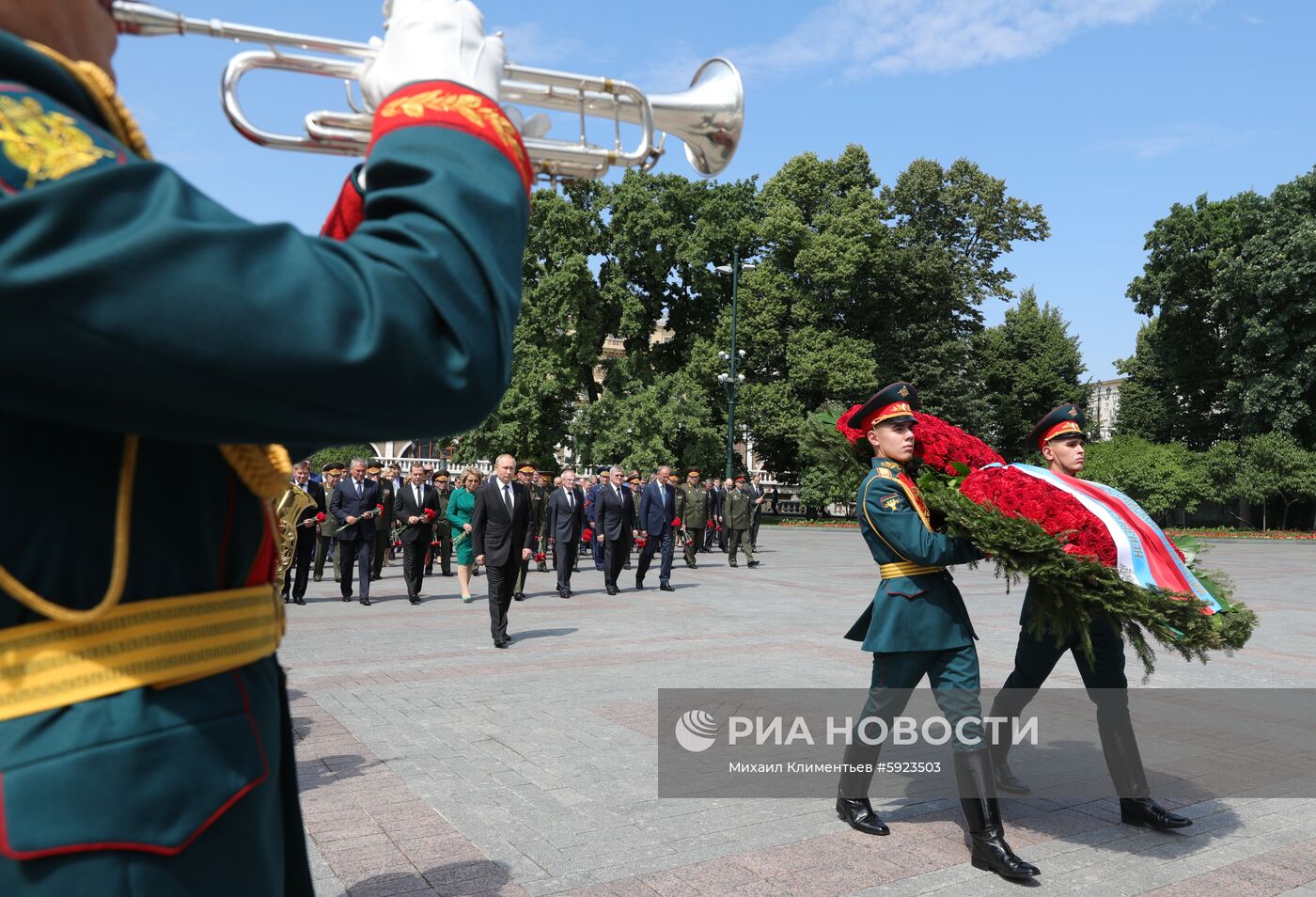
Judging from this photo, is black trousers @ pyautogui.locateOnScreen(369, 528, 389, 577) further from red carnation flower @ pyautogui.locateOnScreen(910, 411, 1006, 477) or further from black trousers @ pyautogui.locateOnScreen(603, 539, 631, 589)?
red carnation flower @ pyautogui.locateOnScreen(910, 411, 1006, 477)

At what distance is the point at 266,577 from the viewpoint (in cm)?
129

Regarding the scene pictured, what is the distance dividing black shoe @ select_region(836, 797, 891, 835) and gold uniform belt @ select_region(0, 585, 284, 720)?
4082 millimetres

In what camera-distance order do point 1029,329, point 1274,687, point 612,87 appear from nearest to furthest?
point 612,87
point 1274,687
point 1029,329

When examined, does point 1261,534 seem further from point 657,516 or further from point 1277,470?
point 657,516

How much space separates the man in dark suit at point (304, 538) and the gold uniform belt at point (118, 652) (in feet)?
40.4

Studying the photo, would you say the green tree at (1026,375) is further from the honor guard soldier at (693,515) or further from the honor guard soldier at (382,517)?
the honor guard soldier at (382,517)

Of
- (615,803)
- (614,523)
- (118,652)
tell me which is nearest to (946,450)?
(615,803)

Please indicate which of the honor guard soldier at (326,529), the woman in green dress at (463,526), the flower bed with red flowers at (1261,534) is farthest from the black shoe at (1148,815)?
the flower bed with red flowers at (1261,534)

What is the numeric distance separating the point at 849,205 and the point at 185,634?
1611 inches

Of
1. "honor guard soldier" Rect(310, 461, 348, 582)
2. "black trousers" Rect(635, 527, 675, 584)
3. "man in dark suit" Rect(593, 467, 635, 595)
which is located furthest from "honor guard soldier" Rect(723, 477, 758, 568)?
"honor guard soldier" Rect(310, 461, 348, 582)

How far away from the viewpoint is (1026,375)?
51344mm

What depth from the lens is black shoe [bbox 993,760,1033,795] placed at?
5.37 m

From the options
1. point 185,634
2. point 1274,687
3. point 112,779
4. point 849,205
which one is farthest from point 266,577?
point 849,205

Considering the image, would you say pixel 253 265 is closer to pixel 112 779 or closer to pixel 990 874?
pixel 112 779
